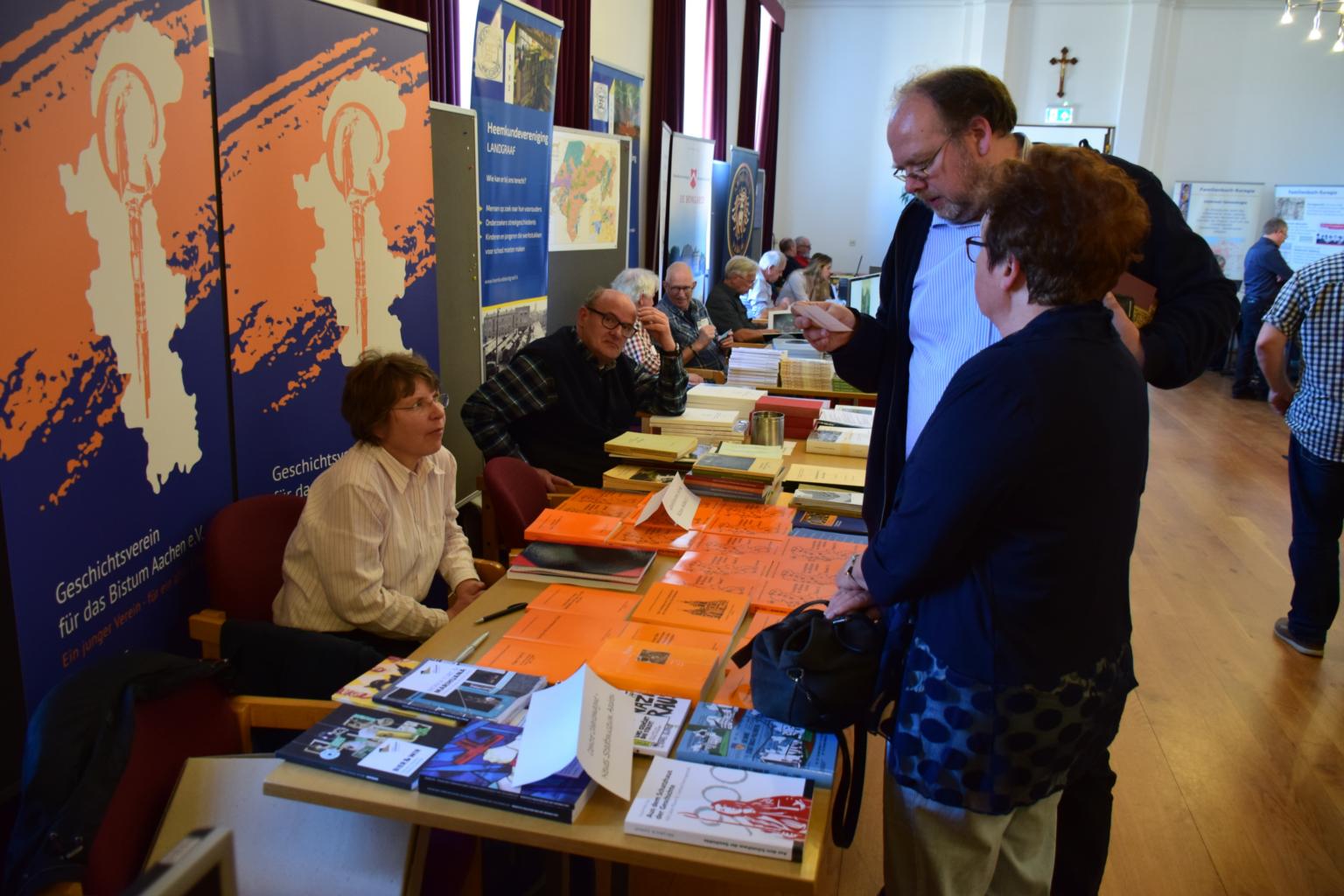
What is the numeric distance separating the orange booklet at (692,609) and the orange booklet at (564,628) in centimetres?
7

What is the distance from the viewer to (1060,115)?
40.0 feet

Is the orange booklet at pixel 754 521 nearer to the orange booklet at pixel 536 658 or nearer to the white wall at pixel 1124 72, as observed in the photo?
the orange booklet at pixel 536 658

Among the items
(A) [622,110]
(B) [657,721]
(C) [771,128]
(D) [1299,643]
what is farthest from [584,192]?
(C) [771,128]

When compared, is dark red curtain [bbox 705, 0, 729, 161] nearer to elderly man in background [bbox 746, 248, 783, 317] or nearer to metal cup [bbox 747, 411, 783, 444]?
elderly man in background [bbox 746, 248, 783, 317]

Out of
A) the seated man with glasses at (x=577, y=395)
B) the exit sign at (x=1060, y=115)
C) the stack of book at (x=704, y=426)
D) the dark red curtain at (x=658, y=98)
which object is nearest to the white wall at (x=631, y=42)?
the dark red curtain at (x=658, y=98)

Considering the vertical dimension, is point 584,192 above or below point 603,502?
above

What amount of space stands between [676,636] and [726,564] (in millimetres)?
440

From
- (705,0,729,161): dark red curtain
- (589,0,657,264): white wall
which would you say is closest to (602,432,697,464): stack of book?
(589,0,657,264): white wall

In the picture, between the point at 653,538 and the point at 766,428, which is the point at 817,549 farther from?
the point at 766,428

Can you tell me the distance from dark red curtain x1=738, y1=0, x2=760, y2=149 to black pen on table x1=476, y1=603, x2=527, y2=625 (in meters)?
9.62

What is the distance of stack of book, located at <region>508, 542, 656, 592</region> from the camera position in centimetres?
216

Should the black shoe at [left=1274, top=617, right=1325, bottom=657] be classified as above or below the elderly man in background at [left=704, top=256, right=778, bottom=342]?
below

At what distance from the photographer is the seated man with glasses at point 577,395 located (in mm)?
3377

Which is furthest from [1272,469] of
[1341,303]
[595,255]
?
[595,255]
